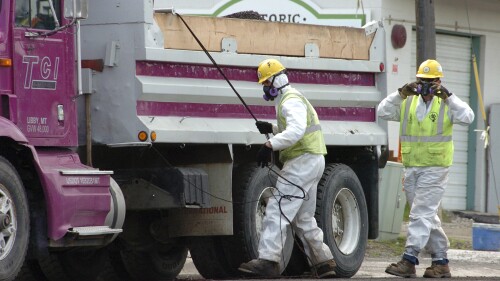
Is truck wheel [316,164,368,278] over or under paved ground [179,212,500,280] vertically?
over

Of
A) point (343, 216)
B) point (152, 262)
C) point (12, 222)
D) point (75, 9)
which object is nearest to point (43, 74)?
point (75, 9)

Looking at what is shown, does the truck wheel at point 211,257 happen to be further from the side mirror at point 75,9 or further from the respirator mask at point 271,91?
the side mirror at point 75,9

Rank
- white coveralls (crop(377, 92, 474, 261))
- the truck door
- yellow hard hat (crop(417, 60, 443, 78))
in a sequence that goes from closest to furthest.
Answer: the truck door, white coveralls (crop(377, 92, 474, 261)), yellow hard hat (crop(417, 60, 443, 78))

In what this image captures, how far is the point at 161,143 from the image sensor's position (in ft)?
34.4

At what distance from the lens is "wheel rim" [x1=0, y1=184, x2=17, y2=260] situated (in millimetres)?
→ 8875

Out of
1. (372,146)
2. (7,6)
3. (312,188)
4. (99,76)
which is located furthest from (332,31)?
(7,6)

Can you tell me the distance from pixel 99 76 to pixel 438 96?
3.12 metres

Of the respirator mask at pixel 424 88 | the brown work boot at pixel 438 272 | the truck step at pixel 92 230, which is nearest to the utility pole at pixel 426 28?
the respirator mask at pixel 424 88

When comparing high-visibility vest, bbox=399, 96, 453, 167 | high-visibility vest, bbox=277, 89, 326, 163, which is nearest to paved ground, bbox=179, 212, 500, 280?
high-visibility vest, bbox=399, 96, 453, 167

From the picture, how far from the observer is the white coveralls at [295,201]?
10680 mm

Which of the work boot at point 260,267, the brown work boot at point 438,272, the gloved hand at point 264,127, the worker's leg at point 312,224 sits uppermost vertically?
the gloved hand at point 264,127

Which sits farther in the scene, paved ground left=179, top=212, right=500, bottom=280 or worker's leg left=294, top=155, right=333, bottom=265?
paved ground left=179, top=212, right=500, bottom=280

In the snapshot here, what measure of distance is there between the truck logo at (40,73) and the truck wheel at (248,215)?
7.31 ft

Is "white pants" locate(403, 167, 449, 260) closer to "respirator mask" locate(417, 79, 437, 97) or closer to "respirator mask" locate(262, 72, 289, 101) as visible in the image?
"respirator mask" locate(417, 79, 437, 97)
